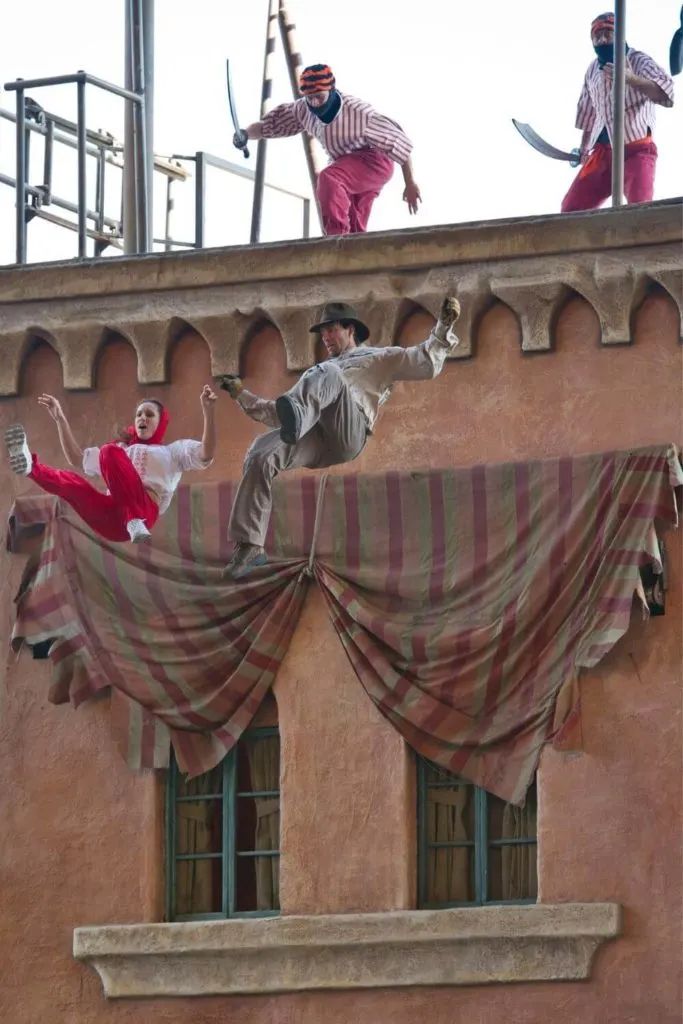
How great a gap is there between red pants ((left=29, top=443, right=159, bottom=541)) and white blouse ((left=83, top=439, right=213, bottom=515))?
6 centimetres

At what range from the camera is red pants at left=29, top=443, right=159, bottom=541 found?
81.9 feet

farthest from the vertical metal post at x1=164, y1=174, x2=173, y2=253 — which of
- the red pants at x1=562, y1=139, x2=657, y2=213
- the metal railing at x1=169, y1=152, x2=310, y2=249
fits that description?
the red pants at x1=562, y1=139, x2=657, y2=213

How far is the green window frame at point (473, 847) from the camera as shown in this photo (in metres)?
24.5

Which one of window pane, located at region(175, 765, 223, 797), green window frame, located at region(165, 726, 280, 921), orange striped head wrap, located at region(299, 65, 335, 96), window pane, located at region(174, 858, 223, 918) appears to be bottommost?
window pane, located at region(174, 858, 223, 918)

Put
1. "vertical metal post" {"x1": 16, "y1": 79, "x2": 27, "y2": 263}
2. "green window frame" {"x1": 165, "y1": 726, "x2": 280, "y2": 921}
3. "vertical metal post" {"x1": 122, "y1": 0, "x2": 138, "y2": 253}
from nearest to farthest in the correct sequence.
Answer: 1. "green window frame" {"x1": 165, "y1": 726, "x2": 280, "y2": 921}
2. "vertical metal post" {"x1": 16, "y1": 79, "x2": 27, "y2": 263}
3. "vertical metal post" {"x1": 122, "y1": 0, "x2": 138, "y2": 253}

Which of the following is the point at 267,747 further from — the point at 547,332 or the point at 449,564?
the point at 547,332

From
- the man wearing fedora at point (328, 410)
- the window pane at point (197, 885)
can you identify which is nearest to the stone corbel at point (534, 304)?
the man wearing fedora at point (328, 410)

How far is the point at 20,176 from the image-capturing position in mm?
26234

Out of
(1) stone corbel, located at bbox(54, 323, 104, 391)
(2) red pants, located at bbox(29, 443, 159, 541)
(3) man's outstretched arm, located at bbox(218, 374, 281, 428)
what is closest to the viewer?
(3) man's outstretched arm, located at bbox(218, 374, 281, 428)

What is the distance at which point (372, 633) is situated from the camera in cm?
2477

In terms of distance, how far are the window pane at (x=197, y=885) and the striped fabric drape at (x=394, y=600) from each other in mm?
728

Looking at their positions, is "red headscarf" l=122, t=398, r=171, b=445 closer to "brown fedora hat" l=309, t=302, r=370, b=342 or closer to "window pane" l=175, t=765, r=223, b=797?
"brown fedora hat" l=309, t=302, r=370, b=342

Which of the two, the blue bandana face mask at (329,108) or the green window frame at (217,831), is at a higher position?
the blue bandana face mask at (329,108)

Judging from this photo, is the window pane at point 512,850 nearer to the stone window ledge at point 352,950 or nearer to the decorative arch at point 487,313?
the stone window ledge at point 352,950
